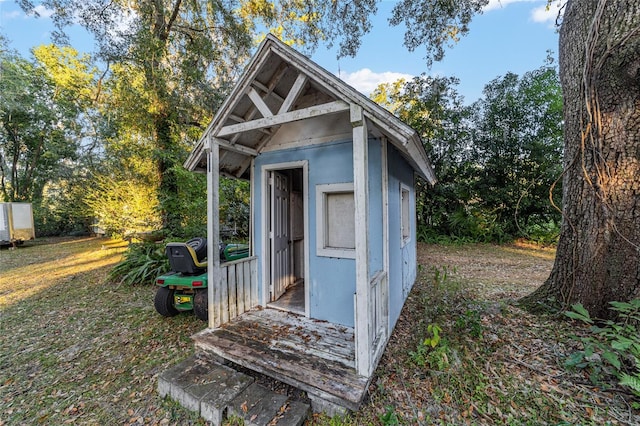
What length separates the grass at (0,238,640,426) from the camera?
2148 mm

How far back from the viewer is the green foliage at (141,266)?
5977mm

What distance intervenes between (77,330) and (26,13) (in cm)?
754

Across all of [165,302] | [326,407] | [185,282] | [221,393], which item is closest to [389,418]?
[326,407]

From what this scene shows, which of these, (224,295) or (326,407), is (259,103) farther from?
(326,407)

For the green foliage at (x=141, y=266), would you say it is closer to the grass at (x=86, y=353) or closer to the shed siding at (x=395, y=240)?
the grass at (x=86, y=353)

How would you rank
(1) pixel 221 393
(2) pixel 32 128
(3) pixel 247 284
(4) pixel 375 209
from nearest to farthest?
(1) pixel 221 393, (4) pixel 375 209, (3) pixel 247 284, (2) pixel 32 128

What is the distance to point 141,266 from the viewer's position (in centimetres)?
621

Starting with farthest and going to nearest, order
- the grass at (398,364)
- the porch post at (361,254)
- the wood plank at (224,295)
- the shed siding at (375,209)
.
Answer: the wood plank at (224,295) < the shed siding at (375,209) < the porch post at (361,254) < the grass at (398,364)

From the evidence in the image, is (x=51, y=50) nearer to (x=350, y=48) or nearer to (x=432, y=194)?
(x=350, y=48)

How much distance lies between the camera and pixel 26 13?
18.9 feet

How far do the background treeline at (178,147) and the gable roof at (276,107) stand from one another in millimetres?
3967

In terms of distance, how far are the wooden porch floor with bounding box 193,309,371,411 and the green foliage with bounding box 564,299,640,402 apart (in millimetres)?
2118

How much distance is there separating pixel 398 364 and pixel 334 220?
1924mm

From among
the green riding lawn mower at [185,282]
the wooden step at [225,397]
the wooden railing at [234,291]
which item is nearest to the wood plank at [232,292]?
the wooden railing at [234,291]
